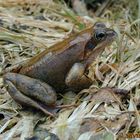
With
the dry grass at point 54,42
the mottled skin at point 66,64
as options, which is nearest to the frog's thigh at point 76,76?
the mottled skin at point 66,64

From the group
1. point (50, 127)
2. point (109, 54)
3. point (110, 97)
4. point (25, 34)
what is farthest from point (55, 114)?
point (25, 34)

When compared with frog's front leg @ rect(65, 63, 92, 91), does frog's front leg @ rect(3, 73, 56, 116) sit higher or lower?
higher

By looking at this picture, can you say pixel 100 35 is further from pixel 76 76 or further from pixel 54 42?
pixel 54 42

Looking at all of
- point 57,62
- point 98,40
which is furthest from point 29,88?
point 98,40

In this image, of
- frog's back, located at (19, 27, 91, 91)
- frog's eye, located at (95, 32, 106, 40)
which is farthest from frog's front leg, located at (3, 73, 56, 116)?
frog's eye, located at (95, 32, 106, 40)

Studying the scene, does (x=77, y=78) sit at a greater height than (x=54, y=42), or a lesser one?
lesser

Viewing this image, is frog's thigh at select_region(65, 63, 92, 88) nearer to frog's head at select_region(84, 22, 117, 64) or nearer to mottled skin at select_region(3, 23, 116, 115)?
mottled skin at select_region(3, 23, 116, 115)
